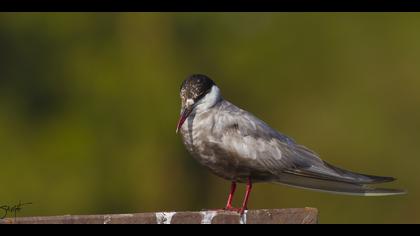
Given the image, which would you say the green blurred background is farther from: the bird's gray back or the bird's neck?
the bird's neck

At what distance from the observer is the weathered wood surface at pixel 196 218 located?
445 centimetres

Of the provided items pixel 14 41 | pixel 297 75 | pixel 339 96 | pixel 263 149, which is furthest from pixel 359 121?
pixel 263 149

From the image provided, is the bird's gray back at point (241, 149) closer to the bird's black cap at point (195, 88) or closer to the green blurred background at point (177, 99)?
the bird's black cap at point (195, 88)

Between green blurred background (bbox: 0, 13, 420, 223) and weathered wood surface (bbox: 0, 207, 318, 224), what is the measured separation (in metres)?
8.31

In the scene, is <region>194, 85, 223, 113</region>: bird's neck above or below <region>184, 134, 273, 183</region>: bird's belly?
above

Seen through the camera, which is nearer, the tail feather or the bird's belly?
the bird's belly

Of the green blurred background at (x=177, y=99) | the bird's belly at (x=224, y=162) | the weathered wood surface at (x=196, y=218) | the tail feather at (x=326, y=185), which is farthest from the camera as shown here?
the green blurred background at (x=177, y=99)

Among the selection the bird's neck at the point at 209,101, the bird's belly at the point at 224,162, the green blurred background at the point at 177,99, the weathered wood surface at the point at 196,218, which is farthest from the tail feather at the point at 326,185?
the green blurred background at the point at 177,99

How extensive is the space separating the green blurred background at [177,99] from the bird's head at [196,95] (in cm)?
702

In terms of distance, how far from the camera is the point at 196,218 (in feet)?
15.2

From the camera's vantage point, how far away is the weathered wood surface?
4453 mm

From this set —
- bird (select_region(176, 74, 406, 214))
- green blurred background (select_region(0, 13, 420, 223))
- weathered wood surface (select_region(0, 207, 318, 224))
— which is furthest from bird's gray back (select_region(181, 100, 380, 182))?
green blurred background (select_region(0, 13, 420, 223))

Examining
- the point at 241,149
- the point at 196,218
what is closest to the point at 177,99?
the point at 241,149

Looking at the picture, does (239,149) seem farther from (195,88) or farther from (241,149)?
(195,88)
